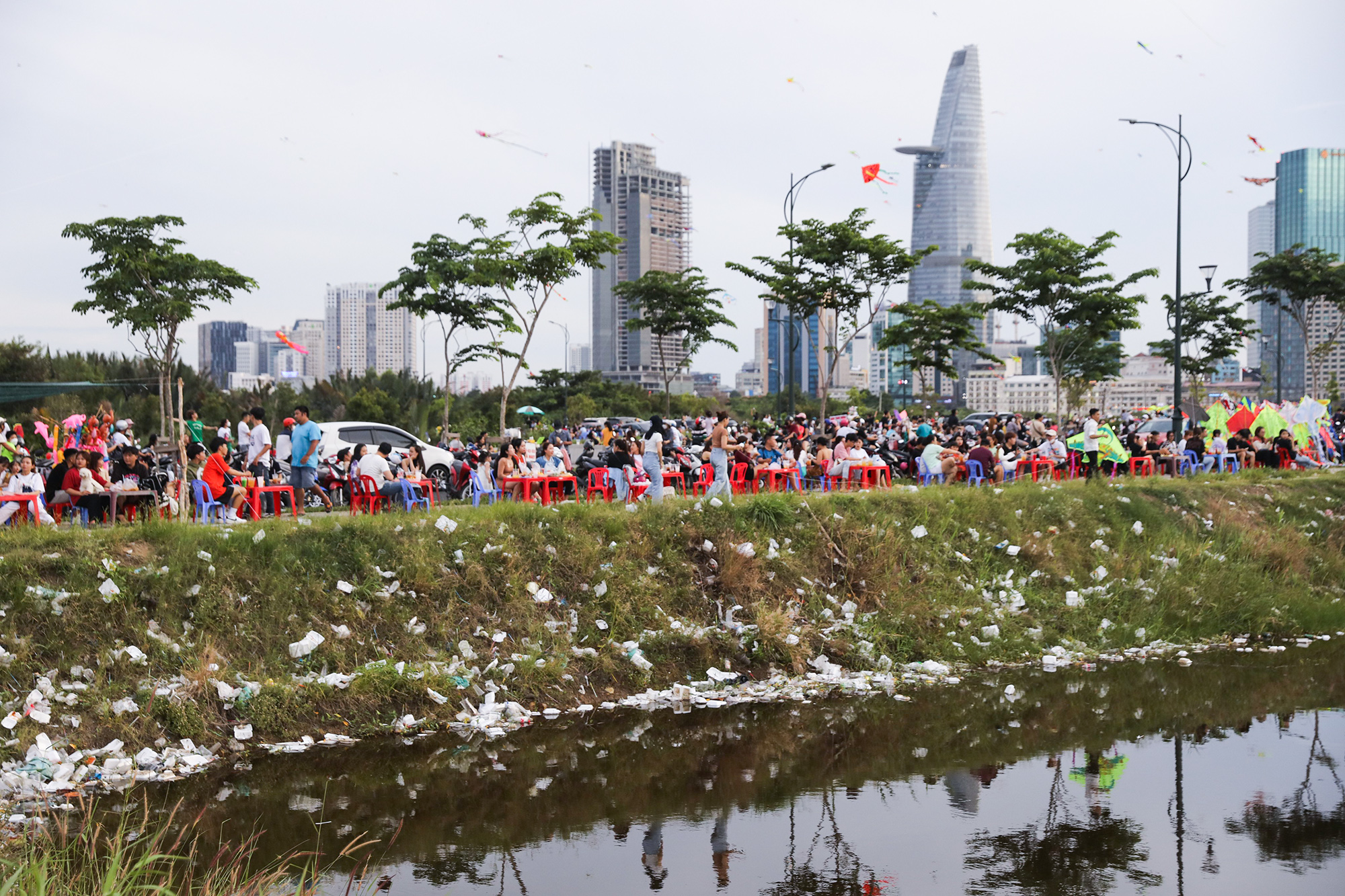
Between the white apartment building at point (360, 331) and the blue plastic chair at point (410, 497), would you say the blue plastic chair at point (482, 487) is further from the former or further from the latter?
the white apartment building at point (360, 331)

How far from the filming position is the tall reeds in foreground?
433cm

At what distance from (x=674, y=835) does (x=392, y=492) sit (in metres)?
7.48

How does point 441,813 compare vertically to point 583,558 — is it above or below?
below

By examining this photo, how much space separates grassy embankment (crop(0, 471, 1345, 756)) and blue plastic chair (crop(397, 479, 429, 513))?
2.36m

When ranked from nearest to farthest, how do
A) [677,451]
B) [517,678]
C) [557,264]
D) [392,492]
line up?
1. [517,678]
2. [392,492]
3. [677,451]
4. [557,264]

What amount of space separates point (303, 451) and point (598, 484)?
4012mm

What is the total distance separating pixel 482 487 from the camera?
13.2 metres

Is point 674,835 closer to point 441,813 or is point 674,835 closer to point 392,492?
point 441,813

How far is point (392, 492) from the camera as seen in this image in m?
12.6

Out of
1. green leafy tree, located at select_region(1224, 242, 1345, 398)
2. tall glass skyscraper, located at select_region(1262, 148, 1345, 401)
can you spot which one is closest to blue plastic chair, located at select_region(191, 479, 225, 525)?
green leafy tree, located at select_region(1224, 242, 1345, 398)

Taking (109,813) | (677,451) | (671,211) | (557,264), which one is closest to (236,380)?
(671,211)

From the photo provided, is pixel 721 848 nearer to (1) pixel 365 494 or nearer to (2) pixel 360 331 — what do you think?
(1) pixel 365 494

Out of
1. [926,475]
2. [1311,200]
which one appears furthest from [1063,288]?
[1311,200]

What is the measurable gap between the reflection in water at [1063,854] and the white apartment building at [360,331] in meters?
152
